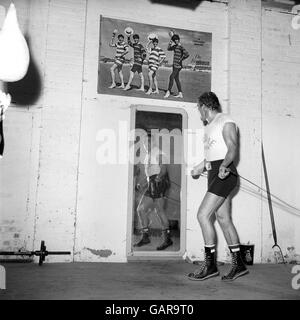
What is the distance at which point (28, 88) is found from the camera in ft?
12.0

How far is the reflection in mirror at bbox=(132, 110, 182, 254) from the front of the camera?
148 inches

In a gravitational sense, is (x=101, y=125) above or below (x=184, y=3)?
below

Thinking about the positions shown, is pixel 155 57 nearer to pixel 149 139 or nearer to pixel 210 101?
pixel 149 139

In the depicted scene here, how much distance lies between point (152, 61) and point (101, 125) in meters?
0.97

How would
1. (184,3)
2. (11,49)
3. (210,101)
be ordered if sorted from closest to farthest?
(11,49) → (210,101) → (184,3)

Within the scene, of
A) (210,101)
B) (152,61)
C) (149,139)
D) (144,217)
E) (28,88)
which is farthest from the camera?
(152,61)

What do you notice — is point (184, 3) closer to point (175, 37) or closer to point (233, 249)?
point (175, 37)

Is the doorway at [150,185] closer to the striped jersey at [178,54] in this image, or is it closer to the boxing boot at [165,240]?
the boxing boot at [165,240]

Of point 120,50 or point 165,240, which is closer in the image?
point 165,240

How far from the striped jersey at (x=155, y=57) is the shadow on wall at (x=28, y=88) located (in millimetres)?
1267

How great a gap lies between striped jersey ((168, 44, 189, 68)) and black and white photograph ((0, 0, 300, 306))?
1 cm

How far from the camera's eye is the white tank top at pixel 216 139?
3021 mm

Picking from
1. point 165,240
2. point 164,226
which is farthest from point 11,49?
point 165,240

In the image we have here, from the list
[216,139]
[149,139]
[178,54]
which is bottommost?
[216,139]
